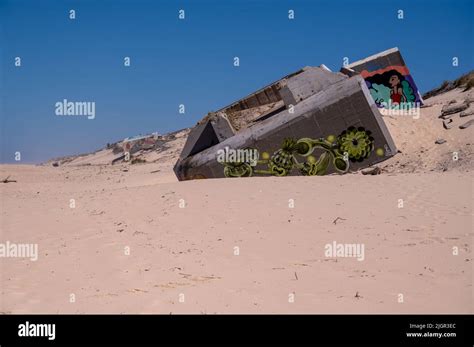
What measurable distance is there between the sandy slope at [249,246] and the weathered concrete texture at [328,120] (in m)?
1.61

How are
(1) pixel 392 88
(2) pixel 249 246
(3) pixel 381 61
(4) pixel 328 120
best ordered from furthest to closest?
(1) pixel 392 88, (3) pixel 381 61, (4) pixel 328 120, (2) pixel 249 246

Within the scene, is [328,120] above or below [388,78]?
below

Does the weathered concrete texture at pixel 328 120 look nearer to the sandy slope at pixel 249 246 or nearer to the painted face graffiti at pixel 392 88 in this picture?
the sandy slope at pixel 249 246

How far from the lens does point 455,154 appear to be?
1377cm

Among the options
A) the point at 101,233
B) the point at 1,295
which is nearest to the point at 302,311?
the point at 1,295

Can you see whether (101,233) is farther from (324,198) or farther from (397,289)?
(397,289)

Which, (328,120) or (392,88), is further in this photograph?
(392,88)

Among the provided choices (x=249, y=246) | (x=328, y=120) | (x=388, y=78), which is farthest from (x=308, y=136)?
(x=388, y=78)

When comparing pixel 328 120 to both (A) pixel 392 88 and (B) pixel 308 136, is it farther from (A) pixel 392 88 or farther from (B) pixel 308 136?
(A) pixel 392 88

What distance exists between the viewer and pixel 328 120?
1292 centimetres

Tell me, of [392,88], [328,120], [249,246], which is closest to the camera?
[249,246]

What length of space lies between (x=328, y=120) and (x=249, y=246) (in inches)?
252

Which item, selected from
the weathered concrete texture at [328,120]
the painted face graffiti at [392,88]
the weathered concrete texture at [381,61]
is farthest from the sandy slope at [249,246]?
the weathered concrete texture at [381,61]

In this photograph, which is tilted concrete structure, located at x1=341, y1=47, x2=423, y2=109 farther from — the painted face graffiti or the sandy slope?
the sandy slope
